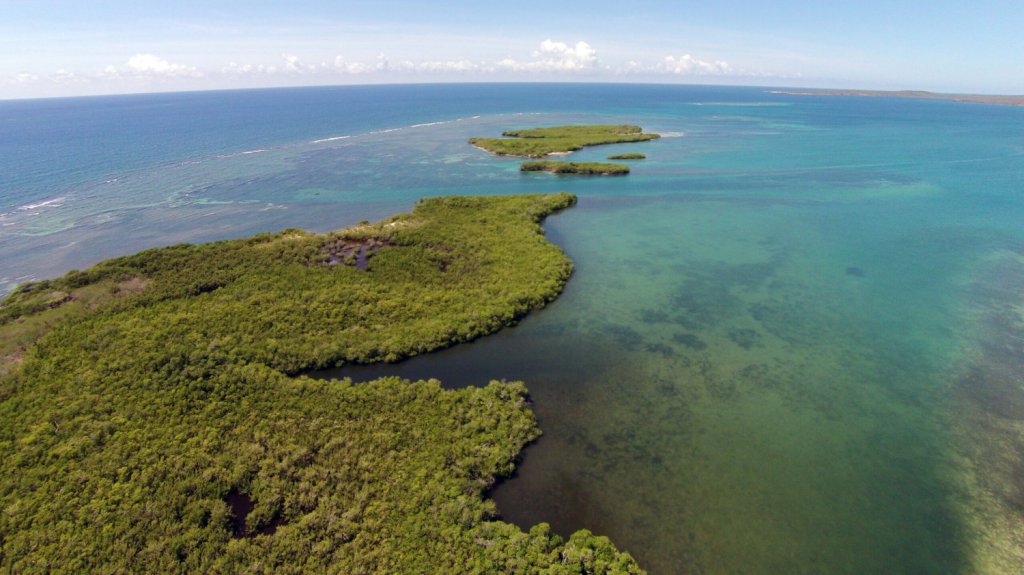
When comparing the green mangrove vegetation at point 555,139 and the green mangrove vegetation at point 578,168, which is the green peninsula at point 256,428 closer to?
the green mangrove vegetation at point 578,168

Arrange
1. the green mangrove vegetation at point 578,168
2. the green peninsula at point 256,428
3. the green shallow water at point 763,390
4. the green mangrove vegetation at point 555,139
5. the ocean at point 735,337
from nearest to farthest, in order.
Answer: the green peninsula at point 256,428
the green shallow water at point 763,390
the ocean at point 735,337
the green mangrove vegetation at point 578,168
the green mangrove vegetation at point 555,139

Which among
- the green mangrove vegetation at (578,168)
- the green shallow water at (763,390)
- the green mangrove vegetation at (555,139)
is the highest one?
the green mangrove vegetation at (555,139)

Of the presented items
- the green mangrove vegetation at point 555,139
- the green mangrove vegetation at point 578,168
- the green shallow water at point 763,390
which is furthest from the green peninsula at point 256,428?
the green mangrove vegetation at point 555,139

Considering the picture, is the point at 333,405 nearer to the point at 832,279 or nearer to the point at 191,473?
the point at 191,473

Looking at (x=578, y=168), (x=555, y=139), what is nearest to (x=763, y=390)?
(x=578, y=168)

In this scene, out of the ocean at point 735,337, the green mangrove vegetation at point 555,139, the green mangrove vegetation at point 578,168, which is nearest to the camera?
the ocean at point 735,337

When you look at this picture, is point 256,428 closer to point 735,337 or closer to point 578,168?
point 735,337
